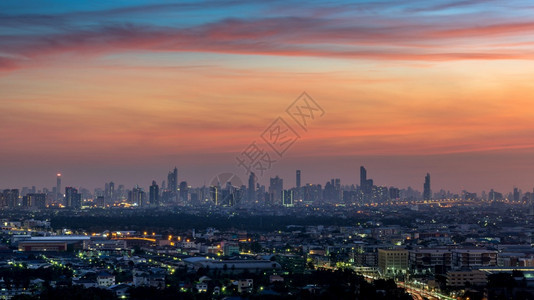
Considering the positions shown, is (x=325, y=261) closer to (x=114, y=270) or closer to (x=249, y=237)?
(x=114, y=270)

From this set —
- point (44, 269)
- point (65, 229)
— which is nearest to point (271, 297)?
point (44, 269)

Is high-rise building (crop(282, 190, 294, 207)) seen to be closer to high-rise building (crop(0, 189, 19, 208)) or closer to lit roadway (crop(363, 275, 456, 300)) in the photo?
high-rise building (crop(0, 189, 19, 208))

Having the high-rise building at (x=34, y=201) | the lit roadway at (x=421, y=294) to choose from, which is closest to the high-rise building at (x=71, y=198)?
the high-rise building at (x=34, y=201)

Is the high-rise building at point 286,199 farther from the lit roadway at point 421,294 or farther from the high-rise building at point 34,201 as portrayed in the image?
the lit roadway at point 421,294

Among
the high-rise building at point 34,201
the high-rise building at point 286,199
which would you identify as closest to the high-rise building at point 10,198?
the high-rise building at point 34,201

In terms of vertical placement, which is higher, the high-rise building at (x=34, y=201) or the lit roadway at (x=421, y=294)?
the high-rise building at (x=34, y=201)

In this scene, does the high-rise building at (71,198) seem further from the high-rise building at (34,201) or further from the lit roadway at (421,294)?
the lit roadway at (421,294)

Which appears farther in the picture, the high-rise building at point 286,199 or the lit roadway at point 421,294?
the high-rise building at point 286,199

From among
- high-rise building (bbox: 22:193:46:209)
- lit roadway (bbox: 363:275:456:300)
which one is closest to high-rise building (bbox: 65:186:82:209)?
high-rise building (bbox: 22:193:46:209)

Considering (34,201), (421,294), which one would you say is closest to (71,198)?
(34,201)

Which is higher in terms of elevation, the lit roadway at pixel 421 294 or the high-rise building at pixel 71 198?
the high-rise building at pixel 71 198

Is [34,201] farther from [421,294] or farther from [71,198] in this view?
[421,294]
